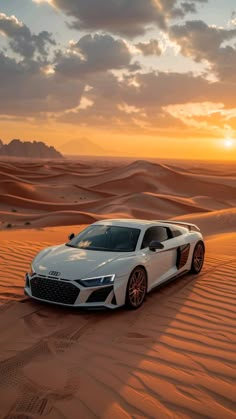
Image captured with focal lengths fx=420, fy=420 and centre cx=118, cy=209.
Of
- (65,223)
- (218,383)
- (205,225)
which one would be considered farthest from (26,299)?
(65,223)

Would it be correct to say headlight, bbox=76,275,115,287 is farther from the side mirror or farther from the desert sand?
the side mirror

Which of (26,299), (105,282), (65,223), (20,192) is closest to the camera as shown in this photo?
(105,282)

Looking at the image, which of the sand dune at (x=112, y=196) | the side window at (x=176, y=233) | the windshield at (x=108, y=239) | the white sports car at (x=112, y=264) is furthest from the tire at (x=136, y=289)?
the sand dune at (x=112, y=196)

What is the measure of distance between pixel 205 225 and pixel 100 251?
37.9 ft

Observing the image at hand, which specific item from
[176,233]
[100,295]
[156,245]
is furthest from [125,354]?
[176,233]

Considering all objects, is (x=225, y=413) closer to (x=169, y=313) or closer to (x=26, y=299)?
(x=169, y=313)

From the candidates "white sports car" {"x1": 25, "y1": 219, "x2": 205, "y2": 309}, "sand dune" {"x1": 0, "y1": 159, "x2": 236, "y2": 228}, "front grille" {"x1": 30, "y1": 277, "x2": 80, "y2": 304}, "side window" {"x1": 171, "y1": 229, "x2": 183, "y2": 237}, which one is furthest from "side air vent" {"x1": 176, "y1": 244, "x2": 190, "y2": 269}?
"sand dune" {"x1": 0, "y1": 159, "x2": 236, "y2": 228}

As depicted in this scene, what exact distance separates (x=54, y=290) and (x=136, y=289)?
1263 mm

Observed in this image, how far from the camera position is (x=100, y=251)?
6938 mm

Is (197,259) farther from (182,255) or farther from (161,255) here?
(161,255)

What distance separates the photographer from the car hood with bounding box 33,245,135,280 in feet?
20.1

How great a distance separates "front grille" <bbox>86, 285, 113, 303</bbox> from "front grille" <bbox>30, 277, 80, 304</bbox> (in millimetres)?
216

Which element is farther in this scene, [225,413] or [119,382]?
[119,382]

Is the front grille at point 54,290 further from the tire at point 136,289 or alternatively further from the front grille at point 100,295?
the tire at point 136,289
